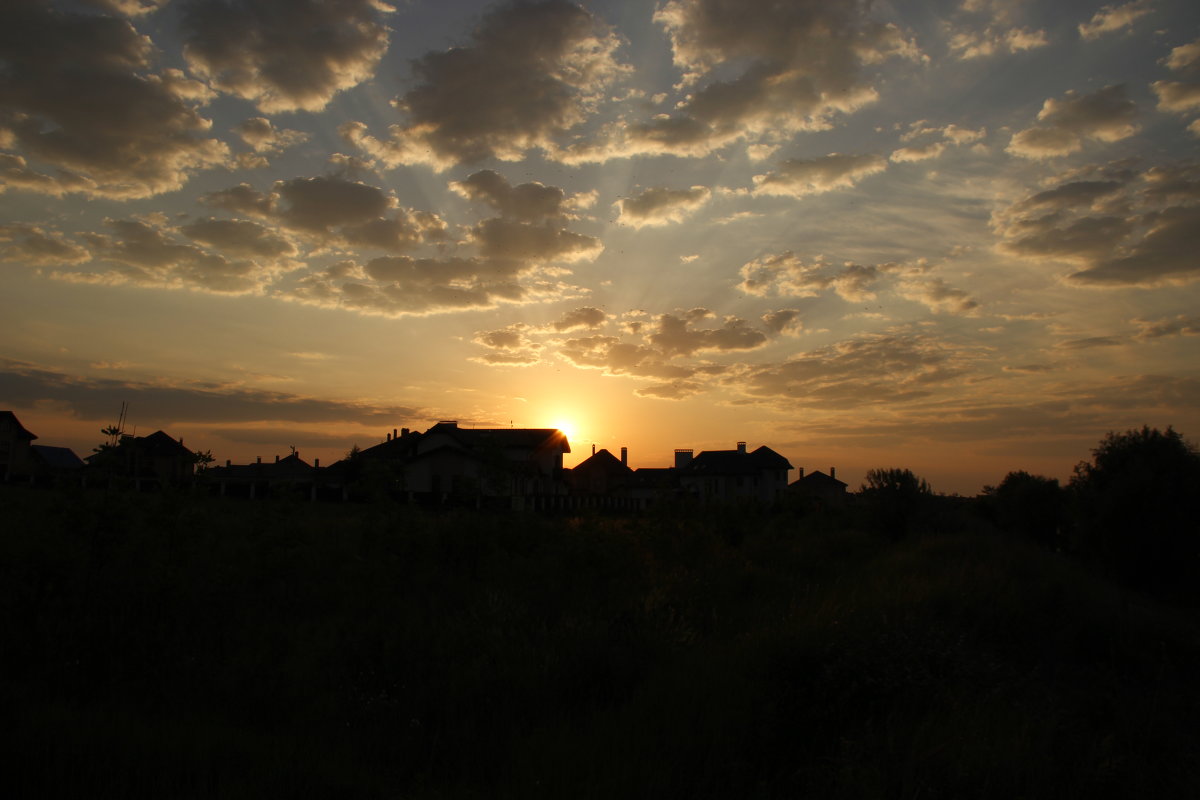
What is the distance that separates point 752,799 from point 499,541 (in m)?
8.14

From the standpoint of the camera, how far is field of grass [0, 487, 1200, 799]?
524cm

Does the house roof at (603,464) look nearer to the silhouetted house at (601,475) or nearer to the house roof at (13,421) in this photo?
the silhouetted house at (601,475)

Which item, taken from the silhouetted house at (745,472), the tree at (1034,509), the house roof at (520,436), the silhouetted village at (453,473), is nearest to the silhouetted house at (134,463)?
the silhouetted village at (453,473)

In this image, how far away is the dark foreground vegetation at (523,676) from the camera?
207 inches

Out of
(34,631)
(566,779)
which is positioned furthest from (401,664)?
(34,631)

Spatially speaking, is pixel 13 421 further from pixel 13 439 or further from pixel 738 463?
pixel 738 463

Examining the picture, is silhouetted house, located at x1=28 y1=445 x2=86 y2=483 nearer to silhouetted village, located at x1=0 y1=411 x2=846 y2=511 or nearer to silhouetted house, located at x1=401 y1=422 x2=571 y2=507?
silhouetted village, located at x1=0 y1=411 x2=846 y2=511

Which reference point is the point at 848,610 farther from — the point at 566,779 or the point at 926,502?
the point at 926,502

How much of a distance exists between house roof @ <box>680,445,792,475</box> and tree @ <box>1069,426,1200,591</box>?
55.1m

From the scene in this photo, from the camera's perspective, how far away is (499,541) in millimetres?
12711

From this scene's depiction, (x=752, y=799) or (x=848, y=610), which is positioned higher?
(x=848, y=610)

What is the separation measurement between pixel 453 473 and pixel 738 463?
3513 cm

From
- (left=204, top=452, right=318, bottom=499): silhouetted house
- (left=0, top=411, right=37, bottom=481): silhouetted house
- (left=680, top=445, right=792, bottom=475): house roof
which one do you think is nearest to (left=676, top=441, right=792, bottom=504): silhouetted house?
(left=680, top=445, right=792, bottom=475): house roof

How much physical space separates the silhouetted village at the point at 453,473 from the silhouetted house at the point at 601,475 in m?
0.11
